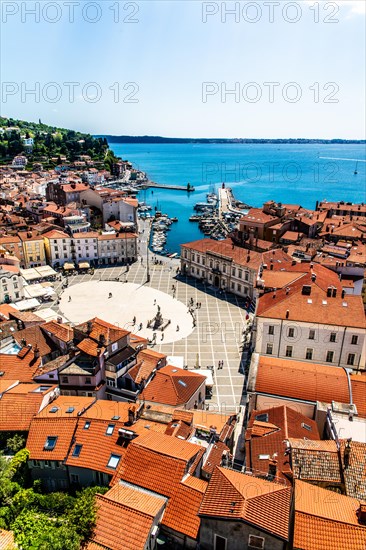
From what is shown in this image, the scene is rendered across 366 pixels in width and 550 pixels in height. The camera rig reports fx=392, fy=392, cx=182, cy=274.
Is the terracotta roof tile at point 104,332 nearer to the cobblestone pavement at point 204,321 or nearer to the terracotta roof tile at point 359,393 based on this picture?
the cobblestone pavement at point 204,321

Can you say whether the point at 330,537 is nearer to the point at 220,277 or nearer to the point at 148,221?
the point at 220,277

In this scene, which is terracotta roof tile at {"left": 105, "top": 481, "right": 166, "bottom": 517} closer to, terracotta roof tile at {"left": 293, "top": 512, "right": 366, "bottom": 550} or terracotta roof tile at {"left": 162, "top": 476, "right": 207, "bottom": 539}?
terracotta roof tile at {"left": 162, "top": 476, "right": 207, "bottom": 539}

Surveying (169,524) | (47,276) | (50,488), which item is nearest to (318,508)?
(169,524)

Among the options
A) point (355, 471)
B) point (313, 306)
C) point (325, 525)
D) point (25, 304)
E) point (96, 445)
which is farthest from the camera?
point (25, 304)

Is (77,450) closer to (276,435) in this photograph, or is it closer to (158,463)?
(158,463)

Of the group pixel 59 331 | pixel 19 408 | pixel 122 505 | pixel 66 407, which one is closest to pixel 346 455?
pixel 122 505

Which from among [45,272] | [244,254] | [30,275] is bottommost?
[30,275]
